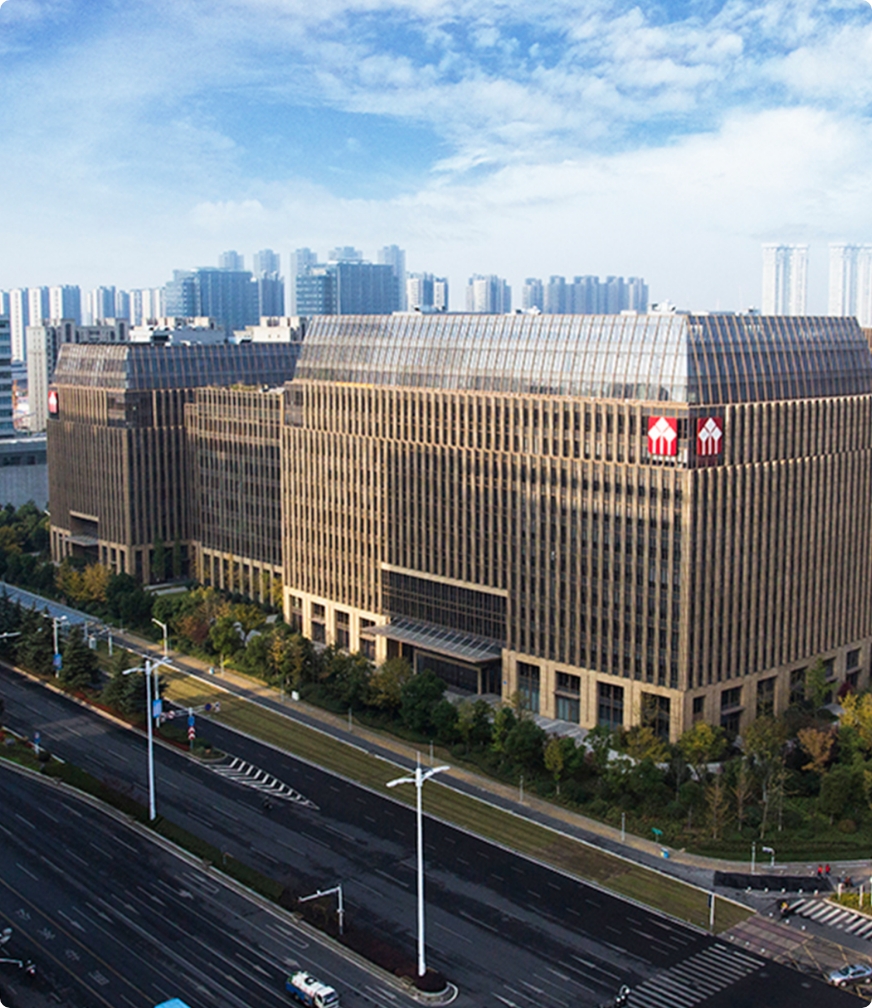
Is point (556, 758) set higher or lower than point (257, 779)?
higher

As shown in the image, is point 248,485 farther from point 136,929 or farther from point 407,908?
point 407,908

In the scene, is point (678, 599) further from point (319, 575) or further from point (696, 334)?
point (319, 575)

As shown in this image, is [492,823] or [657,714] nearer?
[492,823]

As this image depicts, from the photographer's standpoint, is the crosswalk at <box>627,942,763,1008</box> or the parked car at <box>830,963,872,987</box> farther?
the parked car at <box>830,963,872,987</box>

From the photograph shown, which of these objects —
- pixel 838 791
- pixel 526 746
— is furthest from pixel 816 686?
pixel 526 746

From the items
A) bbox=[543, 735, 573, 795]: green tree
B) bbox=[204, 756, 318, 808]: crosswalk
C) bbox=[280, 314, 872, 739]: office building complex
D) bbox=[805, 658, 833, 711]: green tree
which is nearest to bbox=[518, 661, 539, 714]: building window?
bbox=[280, 314, 872, 739]: office building complex

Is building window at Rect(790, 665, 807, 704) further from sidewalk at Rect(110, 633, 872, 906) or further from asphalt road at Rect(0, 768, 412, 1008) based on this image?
asphalt road at Rect(0, 768, 412, 1008)
